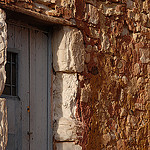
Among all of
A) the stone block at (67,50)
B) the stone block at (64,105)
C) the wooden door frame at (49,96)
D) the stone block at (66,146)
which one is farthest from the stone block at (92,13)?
the stone block at (66,146)

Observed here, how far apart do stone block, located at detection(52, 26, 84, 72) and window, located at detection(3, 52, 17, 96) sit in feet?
1.66

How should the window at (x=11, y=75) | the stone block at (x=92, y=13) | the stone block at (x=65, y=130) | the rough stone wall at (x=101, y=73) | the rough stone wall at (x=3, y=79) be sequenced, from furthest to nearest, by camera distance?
the stone block at (x=92, y=13), the rough stone wall at (x=101, y=73), the stone block at (x=65, y=130), the window at (x=11, y=75), the rough stone wall at (x=3, y=79)

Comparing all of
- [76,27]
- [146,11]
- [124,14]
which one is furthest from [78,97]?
[146,11]

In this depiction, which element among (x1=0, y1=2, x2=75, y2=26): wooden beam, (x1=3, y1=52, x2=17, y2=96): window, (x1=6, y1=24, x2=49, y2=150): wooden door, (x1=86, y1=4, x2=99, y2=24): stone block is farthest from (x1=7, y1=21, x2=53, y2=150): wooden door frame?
(x1=86, y1=4, x2=99, y2=24): stone block

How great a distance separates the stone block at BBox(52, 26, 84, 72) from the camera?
475 cm

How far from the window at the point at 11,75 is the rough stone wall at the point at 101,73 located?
1.64 ft

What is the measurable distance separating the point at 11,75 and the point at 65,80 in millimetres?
650

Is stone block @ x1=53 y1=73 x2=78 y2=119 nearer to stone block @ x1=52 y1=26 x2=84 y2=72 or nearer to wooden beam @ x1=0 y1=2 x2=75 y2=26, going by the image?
stone block @ x1=52 y1=26 x2=84 y2=72

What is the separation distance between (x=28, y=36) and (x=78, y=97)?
0.91m

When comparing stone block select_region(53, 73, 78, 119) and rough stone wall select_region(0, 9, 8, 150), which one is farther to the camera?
stone block select_region(53, 73, 78, 119)

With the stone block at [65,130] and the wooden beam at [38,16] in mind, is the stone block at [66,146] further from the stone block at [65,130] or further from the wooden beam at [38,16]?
the wooden beam at [38,16]

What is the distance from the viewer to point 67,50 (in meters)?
4.75

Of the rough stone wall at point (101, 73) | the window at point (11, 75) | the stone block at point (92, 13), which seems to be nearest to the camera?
the window at point (11, 75)

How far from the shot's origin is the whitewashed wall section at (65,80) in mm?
4680
